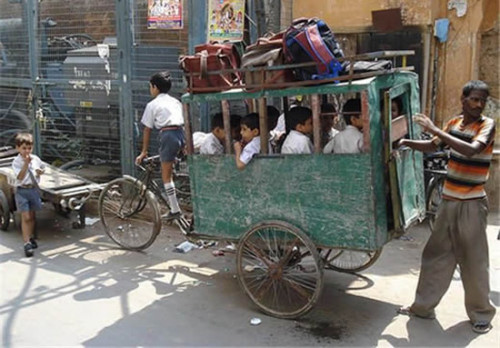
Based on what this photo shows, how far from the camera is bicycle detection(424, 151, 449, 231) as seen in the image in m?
6.15

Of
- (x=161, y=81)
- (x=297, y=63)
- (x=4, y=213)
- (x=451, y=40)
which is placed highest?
(x=451, y=40)

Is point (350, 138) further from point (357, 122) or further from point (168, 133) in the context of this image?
point (168, 133)

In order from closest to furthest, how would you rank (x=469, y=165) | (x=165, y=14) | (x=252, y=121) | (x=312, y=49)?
1. (x=312, y=49)
2. (x=469, y=165)
3. (x=252, y=121)
4. (x=165, y=14)

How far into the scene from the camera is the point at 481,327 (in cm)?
396

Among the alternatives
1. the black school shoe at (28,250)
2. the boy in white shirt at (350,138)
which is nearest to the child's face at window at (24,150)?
the black school shoe at (28,250)

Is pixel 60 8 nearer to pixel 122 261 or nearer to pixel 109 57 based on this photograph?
pixel 109 57

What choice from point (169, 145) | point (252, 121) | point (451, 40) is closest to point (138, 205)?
point (169, 145)

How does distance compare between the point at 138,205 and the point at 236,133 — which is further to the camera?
the point at 138,205

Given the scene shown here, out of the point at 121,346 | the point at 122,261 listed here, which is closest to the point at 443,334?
the point at 121,346

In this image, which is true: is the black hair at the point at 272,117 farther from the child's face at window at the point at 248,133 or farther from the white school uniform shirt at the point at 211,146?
the white school uniform shirt at the point at 211,146

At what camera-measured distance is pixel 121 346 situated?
3.87 m

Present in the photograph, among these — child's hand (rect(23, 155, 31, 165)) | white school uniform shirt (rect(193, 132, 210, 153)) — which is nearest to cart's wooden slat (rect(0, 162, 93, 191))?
child's hand (rect(23, 155, 31, 165))

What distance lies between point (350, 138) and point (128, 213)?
2.95 meters

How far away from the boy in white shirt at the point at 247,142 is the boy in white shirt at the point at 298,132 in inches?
8.8
